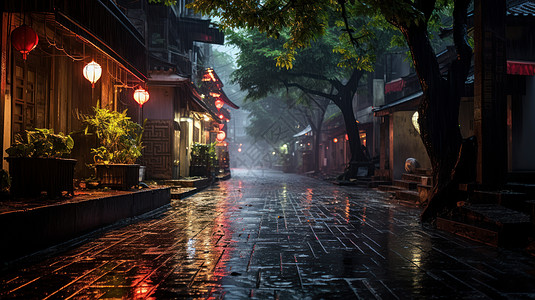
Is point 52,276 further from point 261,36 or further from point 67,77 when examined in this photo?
point 261,36

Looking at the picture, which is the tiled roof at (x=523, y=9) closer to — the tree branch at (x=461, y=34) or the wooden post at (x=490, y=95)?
the tree branch at (x=461, y=34)

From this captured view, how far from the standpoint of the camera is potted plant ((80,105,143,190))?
295 inches

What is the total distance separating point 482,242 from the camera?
5.13 metres

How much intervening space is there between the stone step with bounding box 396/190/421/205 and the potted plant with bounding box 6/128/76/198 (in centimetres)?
877

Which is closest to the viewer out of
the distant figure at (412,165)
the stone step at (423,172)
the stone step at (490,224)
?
the stone step at (490,224)

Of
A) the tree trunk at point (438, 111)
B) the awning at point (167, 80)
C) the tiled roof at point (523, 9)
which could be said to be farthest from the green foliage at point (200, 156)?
the tiled roof at point (523, 9)

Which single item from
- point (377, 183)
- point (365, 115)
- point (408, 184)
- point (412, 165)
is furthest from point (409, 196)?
point (365, 115)

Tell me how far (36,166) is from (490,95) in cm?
752

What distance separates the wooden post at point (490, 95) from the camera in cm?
639

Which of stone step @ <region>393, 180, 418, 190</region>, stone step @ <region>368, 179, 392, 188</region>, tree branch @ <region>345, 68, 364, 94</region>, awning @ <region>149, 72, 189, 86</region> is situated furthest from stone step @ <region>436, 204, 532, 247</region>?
tree branch @ <region>345, 68, 364, 94</region>

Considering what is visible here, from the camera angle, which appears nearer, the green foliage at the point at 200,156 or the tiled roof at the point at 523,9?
the tiled roof at the point at 523,9

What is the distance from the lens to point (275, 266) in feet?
13.0

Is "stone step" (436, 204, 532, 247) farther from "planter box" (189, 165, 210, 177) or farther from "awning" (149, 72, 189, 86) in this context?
"planter box" (189, 165, 210, 177)

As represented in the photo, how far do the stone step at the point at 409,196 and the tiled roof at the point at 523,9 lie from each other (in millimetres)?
5777
